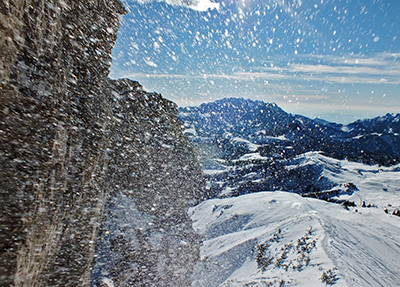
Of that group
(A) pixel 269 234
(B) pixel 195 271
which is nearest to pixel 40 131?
(B) pixel 195 271

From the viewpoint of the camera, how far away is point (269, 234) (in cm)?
2239

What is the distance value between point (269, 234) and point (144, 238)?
13815mm

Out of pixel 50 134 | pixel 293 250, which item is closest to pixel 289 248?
pixel 293 250

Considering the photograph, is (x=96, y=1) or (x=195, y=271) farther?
(x=195, y=271)

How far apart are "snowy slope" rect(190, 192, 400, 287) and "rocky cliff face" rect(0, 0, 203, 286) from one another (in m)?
11.6

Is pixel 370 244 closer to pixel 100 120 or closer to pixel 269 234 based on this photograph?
pixel 269 234

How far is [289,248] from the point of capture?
17500 millimetres

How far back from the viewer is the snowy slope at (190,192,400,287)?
13.4 m

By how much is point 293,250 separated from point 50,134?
17.7m

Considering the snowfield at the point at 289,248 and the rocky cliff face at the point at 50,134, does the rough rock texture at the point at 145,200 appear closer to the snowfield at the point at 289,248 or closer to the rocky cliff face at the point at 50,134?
the snowfield at the point at 289,248

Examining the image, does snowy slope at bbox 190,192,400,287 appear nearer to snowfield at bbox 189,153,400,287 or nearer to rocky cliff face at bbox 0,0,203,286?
snowfield at bbox 189,153,400,287

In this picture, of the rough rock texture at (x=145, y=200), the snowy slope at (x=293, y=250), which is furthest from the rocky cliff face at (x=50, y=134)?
the snowy slope at (x=293, y=250)

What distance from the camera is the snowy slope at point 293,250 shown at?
13.4 m

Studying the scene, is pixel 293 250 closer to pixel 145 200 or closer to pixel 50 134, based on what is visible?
pixel 145 200
